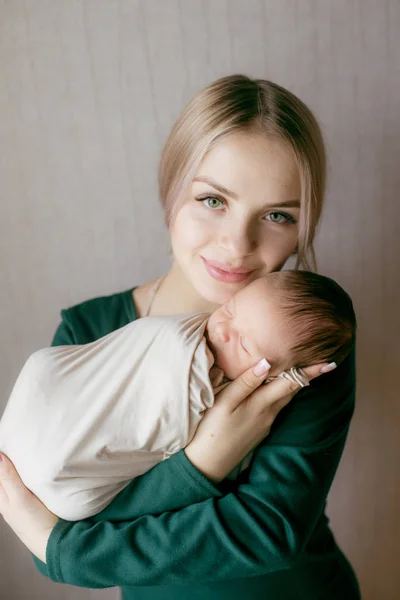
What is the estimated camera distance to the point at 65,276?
1.34 m

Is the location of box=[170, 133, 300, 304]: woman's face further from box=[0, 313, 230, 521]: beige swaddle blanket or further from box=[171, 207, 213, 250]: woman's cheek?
box=[0, 313, 230, 521]: beige swaddle blanket

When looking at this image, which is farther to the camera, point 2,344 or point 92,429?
point 2,344

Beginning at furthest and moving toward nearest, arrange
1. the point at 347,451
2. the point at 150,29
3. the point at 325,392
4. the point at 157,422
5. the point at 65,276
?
1. the point at 347,451
2. the point at 65,276
3. the point at 150,29
4. the point at 325,392
5. the point at 157,422

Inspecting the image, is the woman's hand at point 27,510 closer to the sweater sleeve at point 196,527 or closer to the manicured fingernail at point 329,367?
the sweater sleeve at point 196,527

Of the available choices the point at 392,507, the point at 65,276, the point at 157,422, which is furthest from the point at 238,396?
the point at 392,507

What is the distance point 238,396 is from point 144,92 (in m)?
0.70

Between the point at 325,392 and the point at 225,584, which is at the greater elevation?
the point at 325,392

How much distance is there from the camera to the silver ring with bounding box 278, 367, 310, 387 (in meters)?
0.85

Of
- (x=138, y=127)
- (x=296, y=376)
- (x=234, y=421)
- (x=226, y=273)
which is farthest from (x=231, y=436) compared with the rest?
(x=138, y=127)

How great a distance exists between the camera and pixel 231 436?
2.77ft

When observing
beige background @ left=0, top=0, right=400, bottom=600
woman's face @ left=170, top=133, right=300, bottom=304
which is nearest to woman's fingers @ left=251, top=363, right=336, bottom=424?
woman's face @ left=170, top=133, right=300, bottom=304

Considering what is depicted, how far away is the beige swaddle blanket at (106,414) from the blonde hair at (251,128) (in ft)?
0.83

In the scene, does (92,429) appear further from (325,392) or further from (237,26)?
(237,26)

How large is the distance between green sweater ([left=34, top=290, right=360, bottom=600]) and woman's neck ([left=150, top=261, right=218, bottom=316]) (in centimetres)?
24
